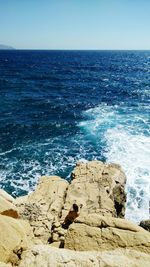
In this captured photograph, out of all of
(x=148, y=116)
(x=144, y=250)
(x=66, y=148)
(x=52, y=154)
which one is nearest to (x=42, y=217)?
(x=144, y=250)

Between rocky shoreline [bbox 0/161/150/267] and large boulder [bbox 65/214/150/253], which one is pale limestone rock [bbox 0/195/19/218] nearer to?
rocky shoreline [bbox 0/161/150/267]

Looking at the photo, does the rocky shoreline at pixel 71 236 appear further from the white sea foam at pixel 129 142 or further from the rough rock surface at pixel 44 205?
the white sea foam at pixel 129 142

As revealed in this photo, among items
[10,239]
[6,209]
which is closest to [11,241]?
[10,239]

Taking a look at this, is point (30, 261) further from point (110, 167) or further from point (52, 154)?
point (52, 154)

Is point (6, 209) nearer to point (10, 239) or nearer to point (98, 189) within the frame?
point (10, 239)

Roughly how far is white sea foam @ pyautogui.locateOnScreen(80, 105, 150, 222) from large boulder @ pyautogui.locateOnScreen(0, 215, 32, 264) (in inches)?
516

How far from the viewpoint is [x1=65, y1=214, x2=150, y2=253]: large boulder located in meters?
9.26

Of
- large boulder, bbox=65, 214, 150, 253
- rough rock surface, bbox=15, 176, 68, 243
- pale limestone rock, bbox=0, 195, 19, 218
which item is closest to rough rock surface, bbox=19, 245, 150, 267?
large boulder, bbox=65, 214, 150, 253

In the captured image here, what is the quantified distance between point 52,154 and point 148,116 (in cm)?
1989

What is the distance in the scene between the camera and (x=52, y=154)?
29.3 metres

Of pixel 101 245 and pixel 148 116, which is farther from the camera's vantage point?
pixel 148 116

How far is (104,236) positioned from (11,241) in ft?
9.93

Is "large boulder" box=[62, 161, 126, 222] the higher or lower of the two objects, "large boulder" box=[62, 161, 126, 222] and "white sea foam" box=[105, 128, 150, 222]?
the higher

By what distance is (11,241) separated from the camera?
8.59 meters
